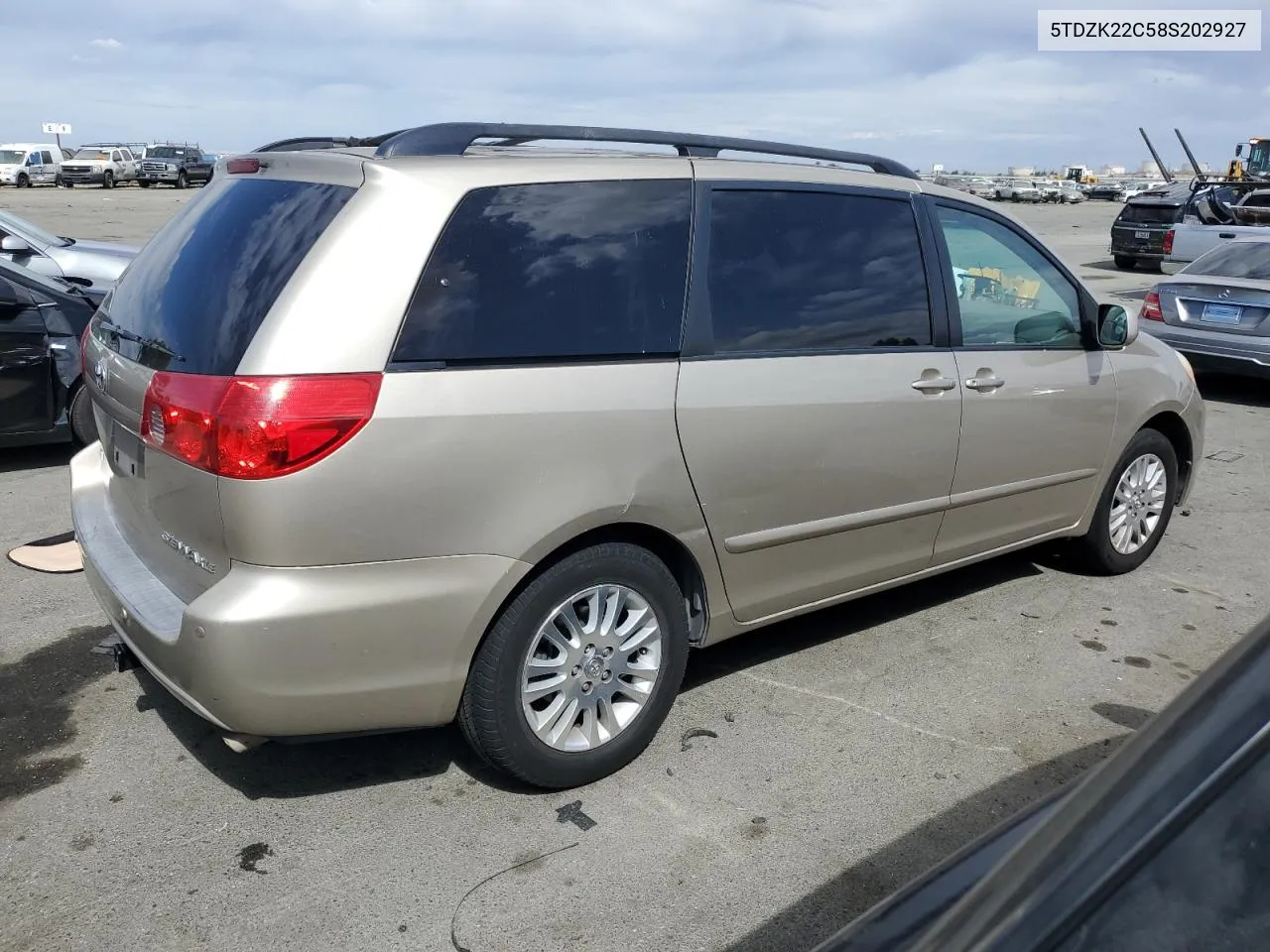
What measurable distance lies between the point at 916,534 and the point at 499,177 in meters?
2.08

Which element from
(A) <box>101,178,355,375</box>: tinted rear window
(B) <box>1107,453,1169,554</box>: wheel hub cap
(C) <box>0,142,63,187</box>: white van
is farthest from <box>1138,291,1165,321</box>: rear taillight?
(C) <box>0,142,63,187</box>: white van

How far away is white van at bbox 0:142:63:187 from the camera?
137ft

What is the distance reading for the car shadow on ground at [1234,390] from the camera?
1008 centimetres

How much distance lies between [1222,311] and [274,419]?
29.8ft

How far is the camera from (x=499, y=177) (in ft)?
10.2

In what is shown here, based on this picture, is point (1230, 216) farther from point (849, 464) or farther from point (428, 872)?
point (428, 872)

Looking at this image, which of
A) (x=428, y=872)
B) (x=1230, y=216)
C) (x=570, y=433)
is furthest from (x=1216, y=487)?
(x=1230, y=216)

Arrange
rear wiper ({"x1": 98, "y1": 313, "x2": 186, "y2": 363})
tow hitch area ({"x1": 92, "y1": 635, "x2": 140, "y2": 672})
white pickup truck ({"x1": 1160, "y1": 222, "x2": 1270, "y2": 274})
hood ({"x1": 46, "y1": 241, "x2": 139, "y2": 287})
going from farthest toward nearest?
white pickup truck ({"x1": 1160, "y1": 222, "x2": 1270, "y2": 274})
hood ({"x1": 46, "y1": 241, "x2": 139, "y2": 287})
tow hitch area ({"x1": 92, "y1": 635, "x2": 140, "y2": 672})
rear wiper ({"x1": 98, "y1": 313, "x2": 186, "y2": 363})

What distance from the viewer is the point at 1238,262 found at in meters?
9.91

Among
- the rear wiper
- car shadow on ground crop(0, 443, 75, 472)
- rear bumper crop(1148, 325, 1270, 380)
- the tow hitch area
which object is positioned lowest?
the tow hitch area

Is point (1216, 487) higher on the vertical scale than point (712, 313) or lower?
lower

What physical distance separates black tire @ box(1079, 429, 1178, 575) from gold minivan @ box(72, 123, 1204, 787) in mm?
1119

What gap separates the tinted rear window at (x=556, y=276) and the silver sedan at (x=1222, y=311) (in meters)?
7.62

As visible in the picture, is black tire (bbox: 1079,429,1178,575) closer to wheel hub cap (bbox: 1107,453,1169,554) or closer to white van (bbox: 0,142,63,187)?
wheel hub cap (bbox: 1107,453,1169,554)
